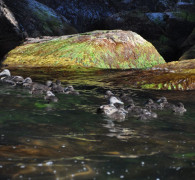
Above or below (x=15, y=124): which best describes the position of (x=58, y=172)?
above

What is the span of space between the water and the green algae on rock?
770 centimetres

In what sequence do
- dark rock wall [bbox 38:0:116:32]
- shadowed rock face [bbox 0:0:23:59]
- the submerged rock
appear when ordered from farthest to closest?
dark rock wall [bbox 38:0:116:32], shadowed rock face [bbox 0:0:23:59], the submerged rock

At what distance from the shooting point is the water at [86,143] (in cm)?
349

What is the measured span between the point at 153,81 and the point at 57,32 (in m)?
11.4

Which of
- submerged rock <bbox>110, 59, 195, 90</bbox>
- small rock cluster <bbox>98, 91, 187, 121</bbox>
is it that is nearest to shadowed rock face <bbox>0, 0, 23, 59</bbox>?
submerged rock <bbox>110, 59, 195, 90</bbox>

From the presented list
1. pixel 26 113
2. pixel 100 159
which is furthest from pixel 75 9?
pixel 100 159

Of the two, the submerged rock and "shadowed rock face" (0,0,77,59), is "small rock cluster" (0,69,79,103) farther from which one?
"shadowed rock face" (0,0,77,59)

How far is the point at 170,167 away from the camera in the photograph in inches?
148

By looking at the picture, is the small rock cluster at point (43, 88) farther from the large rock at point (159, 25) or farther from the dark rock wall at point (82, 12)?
the large rock at point (159, 25)

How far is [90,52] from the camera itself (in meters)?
16.0

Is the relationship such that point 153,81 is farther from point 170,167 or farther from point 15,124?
point 170,167

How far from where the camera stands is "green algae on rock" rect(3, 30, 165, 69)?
16.0 metres

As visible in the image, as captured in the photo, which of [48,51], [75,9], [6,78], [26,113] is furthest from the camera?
[75,9]

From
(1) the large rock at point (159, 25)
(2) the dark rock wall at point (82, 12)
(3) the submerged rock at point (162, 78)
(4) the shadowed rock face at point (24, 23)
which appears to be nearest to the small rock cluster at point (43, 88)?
(3) the submerged rock at point (162, 78)
